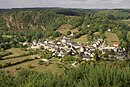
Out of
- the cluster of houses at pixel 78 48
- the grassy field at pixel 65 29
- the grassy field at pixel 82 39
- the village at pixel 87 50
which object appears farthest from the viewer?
the grassy field at pixel 65 29

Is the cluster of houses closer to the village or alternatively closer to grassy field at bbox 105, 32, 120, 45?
the village

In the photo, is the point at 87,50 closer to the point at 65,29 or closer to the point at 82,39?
the point at 82,39

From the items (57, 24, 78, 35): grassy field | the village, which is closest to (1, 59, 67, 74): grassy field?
the village

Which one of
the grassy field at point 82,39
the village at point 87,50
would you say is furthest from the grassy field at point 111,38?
the grassy field at point 82,39

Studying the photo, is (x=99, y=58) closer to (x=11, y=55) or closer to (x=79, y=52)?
(x=79, y=52)

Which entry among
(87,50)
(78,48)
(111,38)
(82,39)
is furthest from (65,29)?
(87,50)

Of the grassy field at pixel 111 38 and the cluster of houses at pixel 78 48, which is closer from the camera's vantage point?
the cluster of houses at pixel 78 48

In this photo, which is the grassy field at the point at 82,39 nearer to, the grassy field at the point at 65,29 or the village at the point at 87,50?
the village at the point at 87,50

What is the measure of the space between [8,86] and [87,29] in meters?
108

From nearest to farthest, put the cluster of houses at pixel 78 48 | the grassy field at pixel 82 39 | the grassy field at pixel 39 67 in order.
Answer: the grassy field at pixel 39 67, the cluster of houses at pixel 78 48, the grassy field at pixel 82 39

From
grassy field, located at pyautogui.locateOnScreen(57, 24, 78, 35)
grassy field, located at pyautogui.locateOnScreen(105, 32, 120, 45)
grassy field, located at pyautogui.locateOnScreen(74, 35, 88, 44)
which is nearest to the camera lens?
grassy field, located at pyautogui.locateOnScreen(105, 32, 120, 45)

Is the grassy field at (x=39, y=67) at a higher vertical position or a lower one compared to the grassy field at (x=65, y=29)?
higher

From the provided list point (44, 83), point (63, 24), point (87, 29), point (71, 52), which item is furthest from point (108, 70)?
point (63, 24)

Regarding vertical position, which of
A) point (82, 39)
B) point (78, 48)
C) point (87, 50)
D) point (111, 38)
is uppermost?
point (111, 38)
